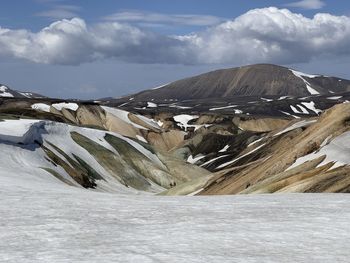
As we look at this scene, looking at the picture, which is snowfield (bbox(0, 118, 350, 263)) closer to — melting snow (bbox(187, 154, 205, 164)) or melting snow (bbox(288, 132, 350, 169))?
melting snow (bbox(288, 132, 350, 169))

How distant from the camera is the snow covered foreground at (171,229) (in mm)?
10047

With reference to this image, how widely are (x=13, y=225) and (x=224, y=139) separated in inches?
4412

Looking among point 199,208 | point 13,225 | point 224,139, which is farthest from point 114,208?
point 224,139

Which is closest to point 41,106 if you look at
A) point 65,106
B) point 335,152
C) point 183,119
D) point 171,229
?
point 65,106

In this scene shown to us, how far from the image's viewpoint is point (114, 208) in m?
15.2

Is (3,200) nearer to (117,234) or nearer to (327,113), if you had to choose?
(117,234)

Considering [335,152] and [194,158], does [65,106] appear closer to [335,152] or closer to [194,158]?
[194,158]

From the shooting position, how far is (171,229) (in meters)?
12.3

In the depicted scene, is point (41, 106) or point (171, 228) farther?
point (41, 106)

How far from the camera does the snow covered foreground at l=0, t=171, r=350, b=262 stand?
1005cm

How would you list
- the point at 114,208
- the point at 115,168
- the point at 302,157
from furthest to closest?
1. the point at 115,168
2. the point at 302,157
3. the point at 114,208

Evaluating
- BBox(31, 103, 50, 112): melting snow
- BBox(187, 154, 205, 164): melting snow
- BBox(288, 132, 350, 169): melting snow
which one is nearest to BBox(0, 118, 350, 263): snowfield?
BBox(288, 132, 350, 169): melting snow

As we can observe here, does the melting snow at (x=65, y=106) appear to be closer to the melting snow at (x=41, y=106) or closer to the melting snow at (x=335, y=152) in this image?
the melting snow at (x=41, y=106)

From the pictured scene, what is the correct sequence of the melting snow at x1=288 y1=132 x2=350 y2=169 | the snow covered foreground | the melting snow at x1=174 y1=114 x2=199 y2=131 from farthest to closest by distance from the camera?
the melting snow at x1=174 y1=114 x2=199 y2=131 < the melting snow at x1=288 y1=132 x2=350 y2=169 < the snow covered foreground
